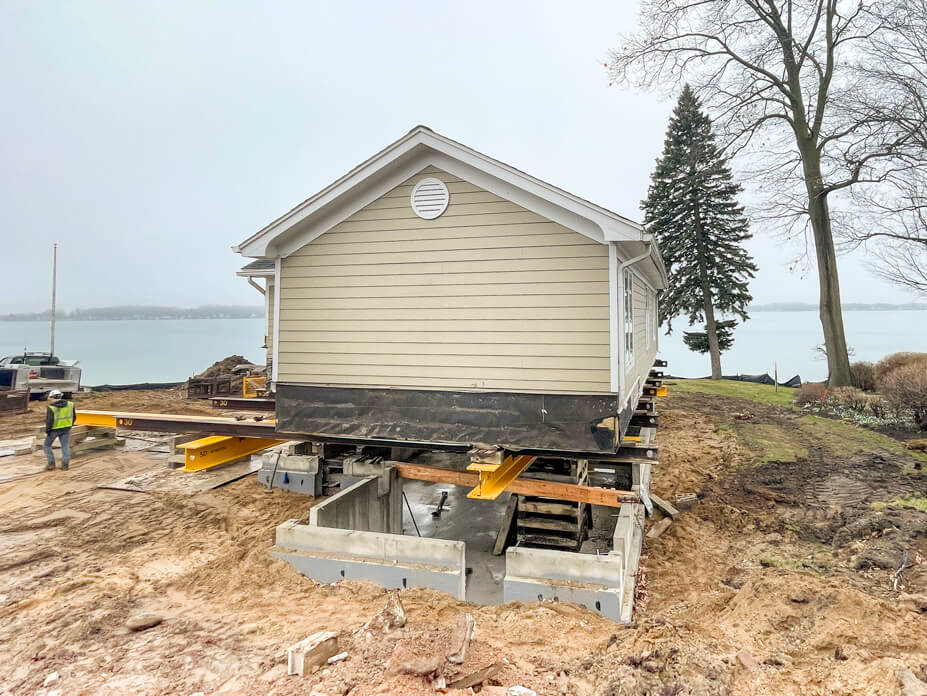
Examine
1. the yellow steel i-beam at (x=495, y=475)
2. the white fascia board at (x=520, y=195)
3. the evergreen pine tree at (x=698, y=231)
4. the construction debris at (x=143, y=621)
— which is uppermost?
the evergreen pine tree at (x=698, y=231)

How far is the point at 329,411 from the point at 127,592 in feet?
10.6

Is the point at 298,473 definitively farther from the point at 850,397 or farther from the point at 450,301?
the point at 850,397

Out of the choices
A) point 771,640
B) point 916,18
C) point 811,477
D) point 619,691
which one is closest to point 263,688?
point 619,691

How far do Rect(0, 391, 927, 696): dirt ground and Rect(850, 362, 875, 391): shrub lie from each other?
1057 centimetres

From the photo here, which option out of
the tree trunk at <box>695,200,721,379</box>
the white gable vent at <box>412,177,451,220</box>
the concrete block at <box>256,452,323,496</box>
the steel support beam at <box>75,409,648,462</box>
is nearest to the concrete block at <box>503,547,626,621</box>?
the steel support beam at <box>75,409,648,462</box>

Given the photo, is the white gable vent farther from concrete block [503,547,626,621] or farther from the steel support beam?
concrete block [503,547,626,621]

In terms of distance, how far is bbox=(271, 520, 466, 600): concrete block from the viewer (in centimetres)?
632

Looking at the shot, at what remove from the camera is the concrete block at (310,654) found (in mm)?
4043

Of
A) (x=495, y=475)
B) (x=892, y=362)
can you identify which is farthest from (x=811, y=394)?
(x=495, y=475)

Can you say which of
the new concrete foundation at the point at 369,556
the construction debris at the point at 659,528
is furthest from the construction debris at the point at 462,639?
the construction debris at the point at 659,528

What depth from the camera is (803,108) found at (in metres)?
20.8

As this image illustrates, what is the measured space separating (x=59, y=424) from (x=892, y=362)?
2567 centimetres

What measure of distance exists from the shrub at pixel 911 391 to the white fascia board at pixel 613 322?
12.0 metres

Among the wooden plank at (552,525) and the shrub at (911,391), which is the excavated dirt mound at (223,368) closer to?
the wooden plank at (552,525)
